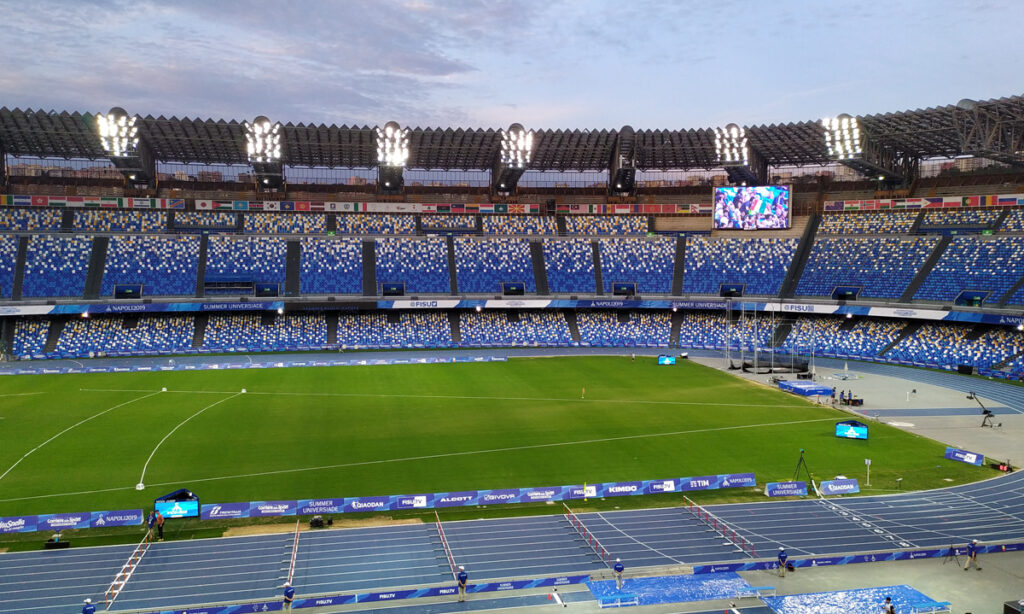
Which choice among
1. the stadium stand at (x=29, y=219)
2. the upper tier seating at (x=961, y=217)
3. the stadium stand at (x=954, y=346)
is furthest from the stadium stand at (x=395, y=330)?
the upper tier seating at (x=961, y=217)

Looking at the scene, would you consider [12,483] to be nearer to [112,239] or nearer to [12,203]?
[112,239]

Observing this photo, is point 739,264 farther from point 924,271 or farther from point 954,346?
point 954,346

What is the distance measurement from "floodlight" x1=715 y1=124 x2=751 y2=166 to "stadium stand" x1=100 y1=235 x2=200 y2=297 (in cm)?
5310

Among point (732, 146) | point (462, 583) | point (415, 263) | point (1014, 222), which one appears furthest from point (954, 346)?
point (462, 583)

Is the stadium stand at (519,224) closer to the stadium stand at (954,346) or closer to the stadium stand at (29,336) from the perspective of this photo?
the stadium stand at (954,346)

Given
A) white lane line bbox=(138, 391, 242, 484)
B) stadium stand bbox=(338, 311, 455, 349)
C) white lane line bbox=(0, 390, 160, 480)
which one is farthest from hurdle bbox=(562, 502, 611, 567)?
stadium stand bbox=(338, 311, 455, 349)

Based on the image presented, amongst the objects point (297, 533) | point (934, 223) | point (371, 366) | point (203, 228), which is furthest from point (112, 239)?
point (934, 223)

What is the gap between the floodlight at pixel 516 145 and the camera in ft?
244

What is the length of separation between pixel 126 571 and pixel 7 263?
57292 mm

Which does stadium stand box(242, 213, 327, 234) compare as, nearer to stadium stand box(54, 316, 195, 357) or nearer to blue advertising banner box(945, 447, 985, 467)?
stadium stand box(54, 316, 195, 357)

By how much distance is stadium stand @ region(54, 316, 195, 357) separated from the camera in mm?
61969

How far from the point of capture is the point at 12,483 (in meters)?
28.3

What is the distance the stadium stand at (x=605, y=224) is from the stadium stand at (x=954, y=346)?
102ft

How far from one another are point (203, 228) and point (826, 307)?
6130 cm
